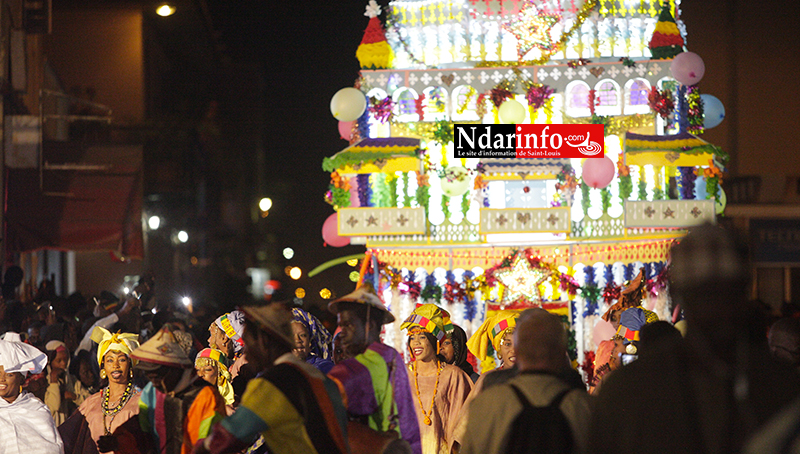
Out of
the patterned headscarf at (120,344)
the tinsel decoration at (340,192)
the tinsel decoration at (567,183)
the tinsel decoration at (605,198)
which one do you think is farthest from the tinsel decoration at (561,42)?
the patterned headscarf at (120,344)

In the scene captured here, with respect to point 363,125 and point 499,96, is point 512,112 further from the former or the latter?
point 363,125

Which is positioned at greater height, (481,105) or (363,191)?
(481,105)

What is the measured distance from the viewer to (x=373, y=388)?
14.8ft

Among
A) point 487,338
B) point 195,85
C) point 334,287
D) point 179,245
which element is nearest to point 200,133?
point 195,85

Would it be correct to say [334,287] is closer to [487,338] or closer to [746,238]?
[487,338]

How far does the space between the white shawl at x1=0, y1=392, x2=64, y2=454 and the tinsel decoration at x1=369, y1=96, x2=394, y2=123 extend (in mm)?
10715

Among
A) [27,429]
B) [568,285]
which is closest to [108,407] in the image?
[27,429]

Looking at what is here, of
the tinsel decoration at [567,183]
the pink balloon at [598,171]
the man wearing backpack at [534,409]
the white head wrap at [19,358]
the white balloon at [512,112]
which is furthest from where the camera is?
the tinsel decoration at [567,183]

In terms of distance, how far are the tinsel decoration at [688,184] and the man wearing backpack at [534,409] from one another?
12.2 meters

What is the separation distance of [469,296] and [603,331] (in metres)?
2.76

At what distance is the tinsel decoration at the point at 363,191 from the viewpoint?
15258 millimetres

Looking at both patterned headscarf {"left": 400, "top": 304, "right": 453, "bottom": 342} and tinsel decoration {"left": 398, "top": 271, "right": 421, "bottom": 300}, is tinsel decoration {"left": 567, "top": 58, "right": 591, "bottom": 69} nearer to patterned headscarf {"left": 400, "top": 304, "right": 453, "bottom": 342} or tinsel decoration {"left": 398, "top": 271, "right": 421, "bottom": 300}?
tinsel decoration {"left": 398, "top": 271, "right": 421, "bottom": 300}

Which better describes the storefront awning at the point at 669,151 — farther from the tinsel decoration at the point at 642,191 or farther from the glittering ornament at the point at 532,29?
the glittering ornament at the point at 532,29

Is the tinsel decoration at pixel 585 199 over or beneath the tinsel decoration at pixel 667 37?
beneath
